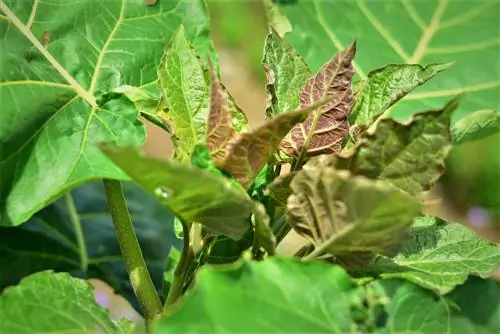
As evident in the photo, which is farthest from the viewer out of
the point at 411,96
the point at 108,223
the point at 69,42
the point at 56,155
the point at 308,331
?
the point at 108,223

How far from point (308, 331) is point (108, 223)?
0.66 meters

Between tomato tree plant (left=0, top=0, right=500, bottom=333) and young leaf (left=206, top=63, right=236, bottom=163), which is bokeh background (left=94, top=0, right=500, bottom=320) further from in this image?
young leaf (left=206, top=63, right=236, bottom=163)

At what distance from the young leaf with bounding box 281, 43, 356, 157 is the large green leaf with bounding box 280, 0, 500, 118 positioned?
0.33m

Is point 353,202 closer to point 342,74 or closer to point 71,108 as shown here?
point 342,74

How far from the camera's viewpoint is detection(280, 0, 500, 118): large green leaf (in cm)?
104

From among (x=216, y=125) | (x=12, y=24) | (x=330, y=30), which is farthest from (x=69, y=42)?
(x=330, y=30)

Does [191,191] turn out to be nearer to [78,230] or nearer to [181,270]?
[181,270]

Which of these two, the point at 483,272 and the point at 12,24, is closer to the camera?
the point at 483,272

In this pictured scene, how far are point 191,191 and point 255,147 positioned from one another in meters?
0.07

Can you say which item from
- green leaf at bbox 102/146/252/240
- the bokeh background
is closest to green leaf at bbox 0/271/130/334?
green leaf at bbox 102/146/252/240

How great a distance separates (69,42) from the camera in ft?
2.68

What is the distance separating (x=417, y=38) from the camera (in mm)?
1119

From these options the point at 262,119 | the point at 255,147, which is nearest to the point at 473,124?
the point at 255,147

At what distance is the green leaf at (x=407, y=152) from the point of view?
56 cm
